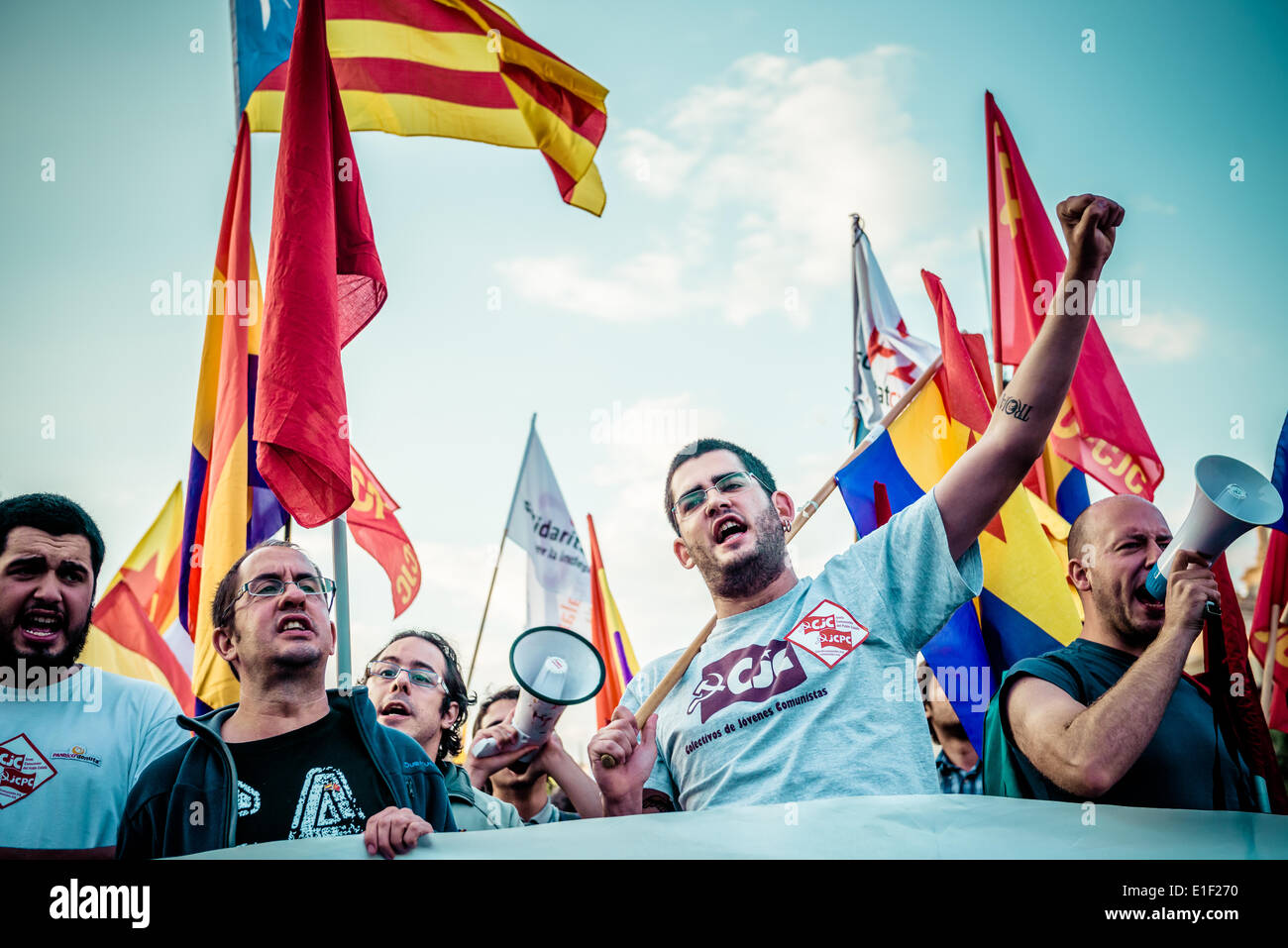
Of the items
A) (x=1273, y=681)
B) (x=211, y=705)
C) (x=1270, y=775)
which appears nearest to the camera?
(x=1270, y=775)

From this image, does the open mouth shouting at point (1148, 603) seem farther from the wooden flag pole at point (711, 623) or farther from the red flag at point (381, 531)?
the red flag at point (381, 531)

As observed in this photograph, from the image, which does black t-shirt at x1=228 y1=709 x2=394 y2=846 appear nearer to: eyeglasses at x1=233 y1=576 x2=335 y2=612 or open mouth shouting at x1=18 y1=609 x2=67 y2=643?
eyeglasses at x1=233 y1=576 x2=335 y2=612

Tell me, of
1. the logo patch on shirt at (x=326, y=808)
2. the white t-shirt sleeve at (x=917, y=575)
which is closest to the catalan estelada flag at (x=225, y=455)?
the logo patch on shirt at (x=326, y=808)

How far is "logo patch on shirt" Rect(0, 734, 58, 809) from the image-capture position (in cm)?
288

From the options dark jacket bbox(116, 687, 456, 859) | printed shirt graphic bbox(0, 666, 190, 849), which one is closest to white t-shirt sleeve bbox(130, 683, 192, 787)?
printed shirt graphic bbox(0, 666, 190, 849)

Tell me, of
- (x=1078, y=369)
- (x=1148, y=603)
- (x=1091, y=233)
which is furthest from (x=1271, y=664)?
(x=1091, y=233)

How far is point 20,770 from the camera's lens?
2.92 m

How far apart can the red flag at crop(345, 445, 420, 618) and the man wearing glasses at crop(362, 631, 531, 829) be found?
7.64ft

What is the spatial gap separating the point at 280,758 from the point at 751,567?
1505 mm

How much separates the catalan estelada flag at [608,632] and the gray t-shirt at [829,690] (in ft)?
15.7

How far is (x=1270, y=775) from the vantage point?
241cm
